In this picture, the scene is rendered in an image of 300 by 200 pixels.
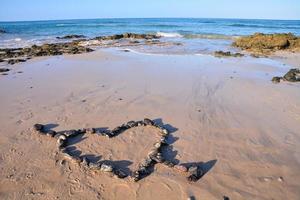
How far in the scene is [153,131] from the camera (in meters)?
6.54

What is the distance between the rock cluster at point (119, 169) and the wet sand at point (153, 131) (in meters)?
0.12

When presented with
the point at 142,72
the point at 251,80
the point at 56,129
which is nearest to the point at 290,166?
the point at 56,129

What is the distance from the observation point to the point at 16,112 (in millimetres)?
7500

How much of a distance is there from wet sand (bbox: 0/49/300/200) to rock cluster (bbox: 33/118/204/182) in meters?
0.12

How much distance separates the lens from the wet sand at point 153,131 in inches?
183

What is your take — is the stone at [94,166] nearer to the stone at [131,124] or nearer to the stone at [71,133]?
the stone at [71,133]

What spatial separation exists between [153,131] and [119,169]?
161 cm

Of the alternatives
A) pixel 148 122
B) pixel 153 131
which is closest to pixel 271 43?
pixel 148 122

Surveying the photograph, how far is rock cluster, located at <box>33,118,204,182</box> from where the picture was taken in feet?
16.1

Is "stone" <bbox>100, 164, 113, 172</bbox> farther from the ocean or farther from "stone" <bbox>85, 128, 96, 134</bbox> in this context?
the ocean

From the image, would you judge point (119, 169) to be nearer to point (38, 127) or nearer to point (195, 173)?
point (195, 173)

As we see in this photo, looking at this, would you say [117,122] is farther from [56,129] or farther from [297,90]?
[297,90]

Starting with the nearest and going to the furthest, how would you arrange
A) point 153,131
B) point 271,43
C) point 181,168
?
point 181,168 < point 153,131 < point 271,43

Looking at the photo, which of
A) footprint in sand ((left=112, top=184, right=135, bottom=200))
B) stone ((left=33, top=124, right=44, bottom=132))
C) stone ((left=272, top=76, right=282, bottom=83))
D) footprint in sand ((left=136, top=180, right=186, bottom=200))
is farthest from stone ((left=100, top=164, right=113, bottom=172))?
stone ((left=272, top=76, right=282, bottom=83))
